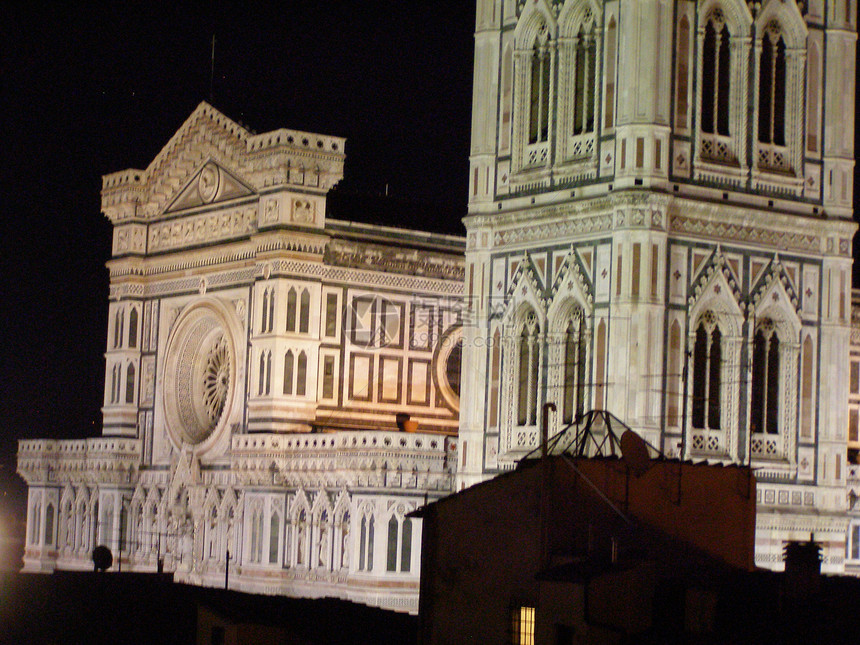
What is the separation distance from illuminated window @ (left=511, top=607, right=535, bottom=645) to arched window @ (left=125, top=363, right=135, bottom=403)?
1293 inches

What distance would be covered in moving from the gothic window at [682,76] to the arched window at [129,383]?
25875 millimetres

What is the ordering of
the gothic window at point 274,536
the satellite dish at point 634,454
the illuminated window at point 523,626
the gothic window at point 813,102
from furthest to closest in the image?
the gothic window at point 274,536 < the gothic window at point 813,102 < the satellite dish at point 634,454 < the illuminated window at point 523,626

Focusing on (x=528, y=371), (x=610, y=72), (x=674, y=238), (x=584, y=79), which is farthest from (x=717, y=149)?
(x=528, y=371)

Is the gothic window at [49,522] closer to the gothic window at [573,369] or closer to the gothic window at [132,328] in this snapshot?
the gothic window at [132,328]

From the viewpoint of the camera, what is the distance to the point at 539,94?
178 ft

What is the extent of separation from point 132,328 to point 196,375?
342 centimetres

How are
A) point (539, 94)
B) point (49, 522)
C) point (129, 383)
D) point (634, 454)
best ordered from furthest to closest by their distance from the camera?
point (49, 522)
point (129, 383)
point (539, 94)
point (634, 454)

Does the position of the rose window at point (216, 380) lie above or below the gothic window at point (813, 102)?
below

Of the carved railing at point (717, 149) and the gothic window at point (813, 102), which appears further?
the gothic window at point (813, 102)

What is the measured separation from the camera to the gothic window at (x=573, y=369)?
51.9m

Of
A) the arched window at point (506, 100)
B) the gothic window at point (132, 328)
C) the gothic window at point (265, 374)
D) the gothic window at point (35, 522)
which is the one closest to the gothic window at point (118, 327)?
the gothic window at point (132, 328)

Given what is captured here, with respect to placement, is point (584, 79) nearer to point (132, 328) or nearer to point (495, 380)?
point (495, 380)

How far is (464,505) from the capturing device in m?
41.9

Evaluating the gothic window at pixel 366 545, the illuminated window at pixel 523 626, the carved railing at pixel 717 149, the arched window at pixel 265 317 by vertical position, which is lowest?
the illuminated window at pixel 523 626
